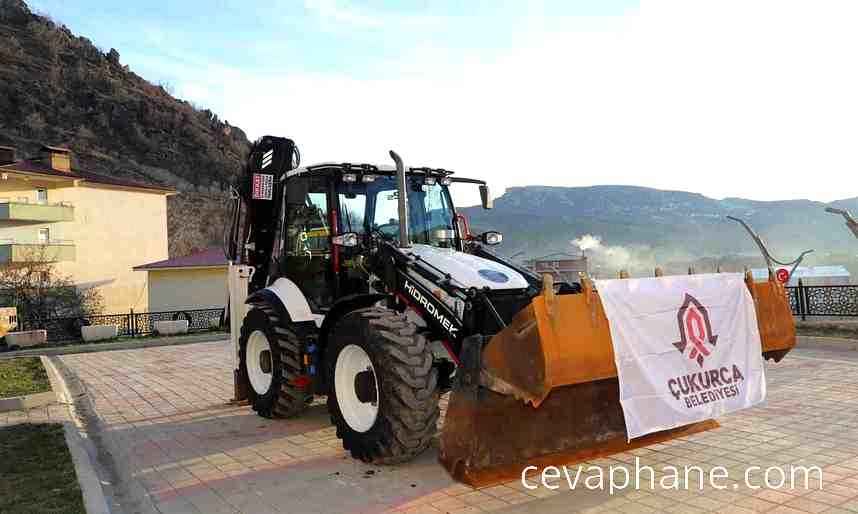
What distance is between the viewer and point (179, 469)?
5660mm

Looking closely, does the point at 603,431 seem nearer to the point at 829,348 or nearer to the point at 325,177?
the point at 325,177

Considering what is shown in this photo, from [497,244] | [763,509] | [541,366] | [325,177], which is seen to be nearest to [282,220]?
[325,177]

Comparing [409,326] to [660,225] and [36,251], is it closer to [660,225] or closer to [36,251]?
[36,251]

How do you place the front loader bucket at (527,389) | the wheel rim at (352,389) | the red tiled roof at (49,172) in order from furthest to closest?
the red tiled roof at (49,172) → the wheel rim at (352,389) → the front loader bucket at (527,389)

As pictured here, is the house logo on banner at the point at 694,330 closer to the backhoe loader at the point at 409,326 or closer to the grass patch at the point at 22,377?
the backhoe loader at the point at 409,326

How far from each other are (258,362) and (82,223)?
3663cm

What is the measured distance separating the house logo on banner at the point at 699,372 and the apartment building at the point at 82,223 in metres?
34.3

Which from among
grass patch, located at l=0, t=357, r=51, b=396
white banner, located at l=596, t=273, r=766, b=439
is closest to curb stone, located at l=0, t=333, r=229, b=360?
grass patch, located at l=0, t=357, r=51, b=396

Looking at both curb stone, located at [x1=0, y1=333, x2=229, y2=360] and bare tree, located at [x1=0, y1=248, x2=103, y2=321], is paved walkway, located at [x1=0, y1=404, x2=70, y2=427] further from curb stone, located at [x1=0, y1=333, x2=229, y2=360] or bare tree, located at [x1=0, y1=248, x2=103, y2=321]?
bare tree, located at [x1=0, y1=248, x2=103, y2=321]

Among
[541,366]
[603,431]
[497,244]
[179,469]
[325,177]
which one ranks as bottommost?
[179,469]

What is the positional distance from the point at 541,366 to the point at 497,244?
3467 millimetres

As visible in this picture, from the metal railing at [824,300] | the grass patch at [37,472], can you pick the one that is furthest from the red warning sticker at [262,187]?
the metal railing at [824,300]

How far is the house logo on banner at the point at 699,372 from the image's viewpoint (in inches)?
188

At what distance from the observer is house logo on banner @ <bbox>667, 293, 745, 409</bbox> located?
15.7ft
